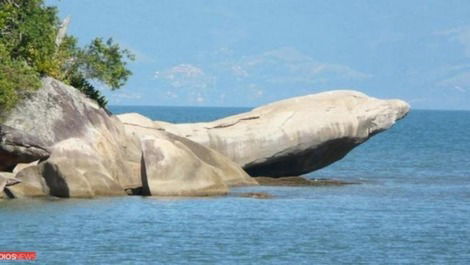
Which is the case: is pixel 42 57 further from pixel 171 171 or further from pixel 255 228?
pixel 255 228

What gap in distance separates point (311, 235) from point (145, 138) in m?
9.83

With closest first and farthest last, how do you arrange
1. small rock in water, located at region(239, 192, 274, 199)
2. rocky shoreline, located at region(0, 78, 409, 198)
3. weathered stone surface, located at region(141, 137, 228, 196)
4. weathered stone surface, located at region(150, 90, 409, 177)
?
Answer: rocky shoreline, located at region(0, 78, 409, 198)
weathered stone surface, located at region(141, 137, 228, 196)
small rock in water, located at region(239, 192, 274, 199)
weathered stone surface, located at region(150, 90, 409, 177)

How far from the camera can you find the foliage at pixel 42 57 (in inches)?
1807

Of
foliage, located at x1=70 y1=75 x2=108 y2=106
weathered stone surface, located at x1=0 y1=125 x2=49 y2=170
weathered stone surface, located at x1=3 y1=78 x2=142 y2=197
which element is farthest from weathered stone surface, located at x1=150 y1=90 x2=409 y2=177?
weathered stone surface, located at x1=0 y1=125 x2=49 y2=170

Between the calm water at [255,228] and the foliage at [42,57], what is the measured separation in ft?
14.3

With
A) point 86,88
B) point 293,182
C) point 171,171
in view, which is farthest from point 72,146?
point 293,182

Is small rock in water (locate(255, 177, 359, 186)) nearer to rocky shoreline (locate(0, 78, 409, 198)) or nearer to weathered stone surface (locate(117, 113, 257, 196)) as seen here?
rocky shoreline (locate(0, 78, 409, 198))

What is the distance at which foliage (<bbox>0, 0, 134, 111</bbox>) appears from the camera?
4591 cm

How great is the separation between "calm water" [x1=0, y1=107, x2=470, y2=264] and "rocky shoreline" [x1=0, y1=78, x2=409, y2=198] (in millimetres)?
972

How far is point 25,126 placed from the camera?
4628cm

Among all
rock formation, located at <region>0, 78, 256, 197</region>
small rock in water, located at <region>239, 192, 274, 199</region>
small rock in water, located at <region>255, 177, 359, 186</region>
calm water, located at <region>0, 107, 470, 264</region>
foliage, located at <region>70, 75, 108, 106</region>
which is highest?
foliage, located at <region>70, 75, 108, 106</region>

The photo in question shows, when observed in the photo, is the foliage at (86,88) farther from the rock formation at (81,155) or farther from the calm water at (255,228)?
the calm water at (255,228)

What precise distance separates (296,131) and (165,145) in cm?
854

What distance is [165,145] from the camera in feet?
154
